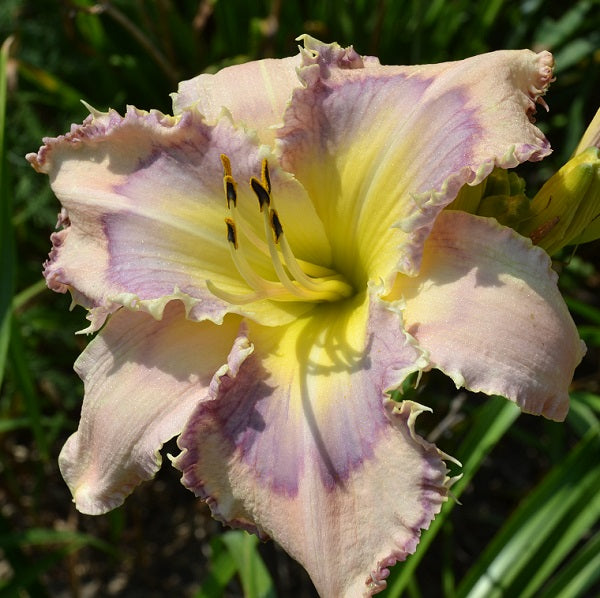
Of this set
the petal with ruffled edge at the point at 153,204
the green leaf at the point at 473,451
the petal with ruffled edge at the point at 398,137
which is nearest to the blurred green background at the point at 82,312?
the green leaf at the point at 473,451

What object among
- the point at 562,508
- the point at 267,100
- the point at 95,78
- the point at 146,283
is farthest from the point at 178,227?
the point at 95,78

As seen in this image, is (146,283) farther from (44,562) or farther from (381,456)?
(44,562)

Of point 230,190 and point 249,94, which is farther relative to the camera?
point 249,94

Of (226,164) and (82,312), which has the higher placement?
(226,164)

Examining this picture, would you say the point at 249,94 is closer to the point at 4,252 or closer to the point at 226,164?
the point at 226,164

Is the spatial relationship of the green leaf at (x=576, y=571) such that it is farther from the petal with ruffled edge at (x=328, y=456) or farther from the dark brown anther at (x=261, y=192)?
the dark brown anther at (x=261, y=192)

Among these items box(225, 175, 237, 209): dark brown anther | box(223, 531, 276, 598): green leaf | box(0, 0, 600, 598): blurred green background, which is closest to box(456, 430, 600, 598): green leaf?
box(0, 0, 600, 598): blurred green background

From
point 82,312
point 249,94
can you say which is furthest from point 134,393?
point 82,312
